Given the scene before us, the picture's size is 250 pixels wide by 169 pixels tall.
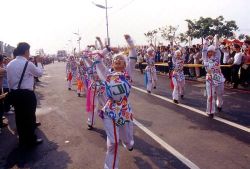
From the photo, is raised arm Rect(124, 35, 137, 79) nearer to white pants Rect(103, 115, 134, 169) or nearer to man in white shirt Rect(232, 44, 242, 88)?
white pants Rect(103, 115, 134, 169)

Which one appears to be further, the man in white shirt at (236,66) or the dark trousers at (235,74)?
the dark trousers at (235,74)

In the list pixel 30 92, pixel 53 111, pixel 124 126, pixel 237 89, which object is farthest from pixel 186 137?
pixel 237 89

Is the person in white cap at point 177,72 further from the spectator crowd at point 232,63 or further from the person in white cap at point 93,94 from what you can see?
the person in white cap at point 93,94

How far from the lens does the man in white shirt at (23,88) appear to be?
7.21 metres

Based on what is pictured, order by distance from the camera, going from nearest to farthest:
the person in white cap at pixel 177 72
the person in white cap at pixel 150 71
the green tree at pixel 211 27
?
the person in white cap at pixel 177 72
the person in white cap at pixel 150 71
the green tree at pixel 211 27

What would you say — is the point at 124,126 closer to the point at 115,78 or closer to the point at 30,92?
the point at 115,78

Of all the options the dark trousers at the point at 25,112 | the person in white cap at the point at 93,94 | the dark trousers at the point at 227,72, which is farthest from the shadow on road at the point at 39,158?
the dark trousers at the point at 227,72

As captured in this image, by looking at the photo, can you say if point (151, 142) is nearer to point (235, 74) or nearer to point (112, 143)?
point (112, 143)

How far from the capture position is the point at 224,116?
9492mm

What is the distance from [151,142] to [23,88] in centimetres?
301

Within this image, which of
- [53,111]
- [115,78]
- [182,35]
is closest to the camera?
[115,78]

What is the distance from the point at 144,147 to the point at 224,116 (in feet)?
11.4

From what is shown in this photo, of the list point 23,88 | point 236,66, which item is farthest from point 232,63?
point 23,88

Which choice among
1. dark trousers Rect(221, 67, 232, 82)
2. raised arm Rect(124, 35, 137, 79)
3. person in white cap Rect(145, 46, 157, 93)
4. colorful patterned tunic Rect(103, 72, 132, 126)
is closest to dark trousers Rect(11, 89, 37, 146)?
raised arm Rect(124, 35, 137, 79)
